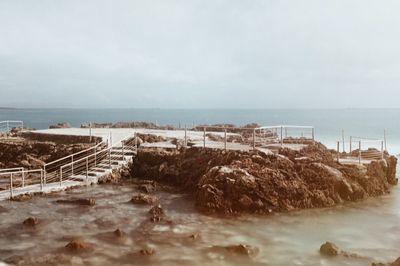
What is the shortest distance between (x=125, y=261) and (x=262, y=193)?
751cm

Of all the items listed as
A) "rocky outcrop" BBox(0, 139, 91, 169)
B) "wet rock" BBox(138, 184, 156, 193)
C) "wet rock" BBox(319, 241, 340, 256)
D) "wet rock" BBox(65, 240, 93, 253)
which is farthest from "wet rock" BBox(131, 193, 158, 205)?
"rocky outcrop" BBox(0, 139, 91, 169)

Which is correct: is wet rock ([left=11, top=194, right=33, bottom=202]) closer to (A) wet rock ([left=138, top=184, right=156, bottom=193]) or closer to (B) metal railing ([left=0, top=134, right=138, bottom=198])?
(B) metal railing ([left=0, top=134, right=138, bottom=198])

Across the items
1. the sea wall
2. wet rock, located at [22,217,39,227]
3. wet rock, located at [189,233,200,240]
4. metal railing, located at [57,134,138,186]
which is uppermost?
the sea wall

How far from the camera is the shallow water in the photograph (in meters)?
12.1

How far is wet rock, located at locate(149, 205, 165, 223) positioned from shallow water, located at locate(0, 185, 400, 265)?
13.5 inches

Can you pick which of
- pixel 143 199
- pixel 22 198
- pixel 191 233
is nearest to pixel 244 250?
pixel 191 233

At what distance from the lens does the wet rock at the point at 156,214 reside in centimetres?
1561

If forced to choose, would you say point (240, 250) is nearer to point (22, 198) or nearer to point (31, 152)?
point (22, 198)

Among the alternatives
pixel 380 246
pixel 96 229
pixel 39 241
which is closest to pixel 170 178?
pixel 96 229

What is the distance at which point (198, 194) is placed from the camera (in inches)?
709

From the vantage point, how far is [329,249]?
1238cm

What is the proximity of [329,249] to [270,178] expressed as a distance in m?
5.97

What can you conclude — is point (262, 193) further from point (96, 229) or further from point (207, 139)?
point (207, 139)

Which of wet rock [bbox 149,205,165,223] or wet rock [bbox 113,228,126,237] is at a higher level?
wet rock [bbox 149,205,165,223]
